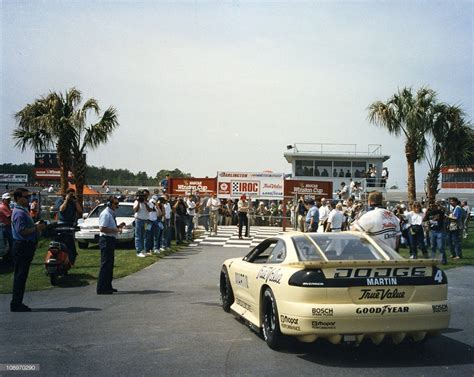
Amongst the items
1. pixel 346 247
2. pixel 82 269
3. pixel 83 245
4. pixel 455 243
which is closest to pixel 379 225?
pixel 346 247

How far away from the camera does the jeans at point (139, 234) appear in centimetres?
1514

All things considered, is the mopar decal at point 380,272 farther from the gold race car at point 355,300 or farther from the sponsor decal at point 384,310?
the sponsor decal at point 384,310

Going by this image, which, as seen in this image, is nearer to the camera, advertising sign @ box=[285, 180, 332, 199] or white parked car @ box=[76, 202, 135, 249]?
white parked car @ box=[76, 202, 135, 249]

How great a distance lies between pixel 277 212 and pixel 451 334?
23.7 meters

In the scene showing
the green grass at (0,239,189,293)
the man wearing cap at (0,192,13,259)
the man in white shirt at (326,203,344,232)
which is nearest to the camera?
the green grass at (0,239,189,293)

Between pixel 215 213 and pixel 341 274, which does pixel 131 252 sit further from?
pixel 341 274

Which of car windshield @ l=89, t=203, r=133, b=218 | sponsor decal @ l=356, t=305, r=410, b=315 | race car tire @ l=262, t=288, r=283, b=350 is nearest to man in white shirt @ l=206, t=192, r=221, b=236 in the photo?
car windshield @ l=89, t=203, r=133, b=218

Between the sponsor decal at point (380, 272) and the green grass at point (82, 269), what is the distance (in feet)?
21.6

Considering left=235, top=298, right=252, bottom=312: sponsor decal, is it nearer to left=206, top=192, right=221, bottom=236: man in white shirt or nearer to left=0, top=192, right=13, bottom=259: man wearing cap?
left=0, top=192, right=13, bottom=259: man wearing cap

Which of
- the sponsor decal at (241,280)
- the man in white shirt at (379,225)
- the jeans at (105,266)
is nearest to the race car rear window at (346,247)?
the sponsor decal at (241,280)

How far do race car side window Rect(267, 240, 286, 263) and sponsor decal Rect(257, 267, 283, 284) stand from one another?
15 centimetres

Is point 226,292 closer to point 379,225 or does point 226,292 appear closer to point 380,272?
point 379,225

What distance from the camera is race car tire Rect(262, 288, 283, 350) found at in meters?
6.05

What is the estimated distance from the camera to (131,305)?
8883mm
